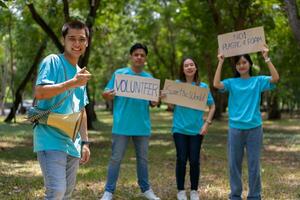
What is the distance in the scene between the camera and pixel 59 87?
3.77m

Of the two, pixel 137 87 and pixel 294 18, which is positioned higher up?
pixel 294 18

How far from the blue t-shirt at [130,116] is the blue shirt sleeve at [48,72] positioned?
2.59 meters

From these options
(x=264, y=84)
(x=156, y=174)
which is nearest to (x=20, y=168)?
(x=156, y=174)

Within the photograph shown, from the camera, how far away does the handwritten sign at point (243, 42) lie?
651cm

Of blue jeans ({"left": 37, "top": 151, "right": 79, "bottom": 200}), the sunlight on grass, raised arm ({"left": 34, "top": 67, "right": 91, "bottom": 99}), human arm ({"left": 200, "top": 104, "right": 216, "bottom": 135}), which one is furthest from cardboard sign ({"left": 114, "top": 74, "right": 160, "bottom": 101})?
the sunlight on grass

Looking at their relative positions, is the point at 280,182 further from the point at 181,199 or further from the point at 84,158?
the point at 84,158

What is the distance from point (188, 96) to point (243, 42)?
3.42 ft

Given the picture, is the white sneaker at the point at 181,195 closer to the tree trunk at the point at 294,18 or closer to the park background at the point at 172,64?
the park background at the point at 172,64

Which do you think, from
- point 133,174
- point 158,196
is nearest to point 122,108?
point 158,196

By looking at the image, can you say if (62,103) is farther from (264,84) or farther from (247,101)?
(264,84)

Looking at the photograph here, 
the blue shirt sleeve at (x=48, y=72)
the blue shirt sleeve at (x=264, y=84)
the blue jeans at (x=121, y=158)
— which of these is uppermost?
the blue shirt sleeve at (x=48, y=72)

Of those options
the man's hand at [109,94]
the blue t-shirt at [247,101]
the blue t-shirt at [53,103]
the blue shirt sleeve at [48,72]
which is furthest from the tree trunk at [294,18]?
the blue shirt sleeve at [48,72]

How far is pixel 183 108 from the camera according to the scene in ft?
22.7

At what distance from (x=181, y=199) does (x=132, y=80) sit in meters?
1.74
